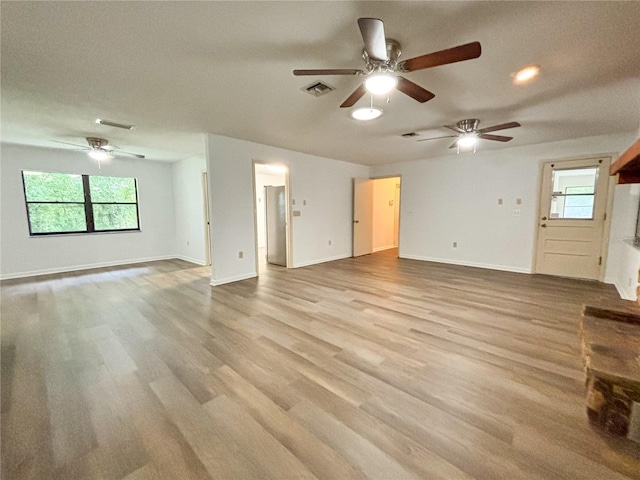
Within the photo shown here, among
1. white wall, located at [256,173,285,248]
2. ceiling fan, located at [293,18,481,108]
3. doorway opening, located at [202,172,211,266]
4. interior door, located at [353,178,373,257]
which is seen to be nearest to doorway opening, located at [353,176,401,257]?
A: interior door, located at [353,178,373,257]

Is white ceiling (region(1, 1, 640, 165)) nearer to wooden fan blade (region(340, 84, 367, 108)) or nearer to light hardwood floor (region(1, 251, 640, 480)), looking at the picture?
wooden fan blade (region(340, 84, 367, 108))

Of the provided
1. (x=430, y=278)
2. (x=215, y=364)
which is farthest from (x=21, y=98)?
(x=430, y=278)

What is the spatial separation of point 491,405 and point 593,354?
30.6 inches

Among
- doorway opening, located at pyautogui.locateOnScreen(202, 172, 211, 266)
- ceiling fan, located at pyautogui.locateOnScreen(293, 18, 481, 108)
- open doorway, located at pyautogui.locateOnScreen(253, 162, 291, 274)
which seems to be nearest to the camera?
ceiling fan, located at pyautogui.locateOnScreen(293, 18, 481, 108)

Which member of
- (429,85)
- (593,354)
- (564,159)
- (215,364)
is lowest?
(215,364)

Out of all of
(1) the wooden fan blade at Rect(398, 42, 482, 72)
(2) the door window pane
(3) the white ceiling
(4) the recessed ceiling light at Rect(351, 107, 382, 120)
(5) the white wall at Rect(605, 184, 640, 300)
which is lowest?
(5) the white wall at Rect(605, 184, 640, 300)

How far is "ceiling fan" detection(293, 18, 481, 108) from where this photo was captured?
149cm

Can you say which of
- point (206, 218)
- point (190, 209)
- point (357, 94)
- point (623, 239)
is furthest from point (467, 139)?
point (190, 209)

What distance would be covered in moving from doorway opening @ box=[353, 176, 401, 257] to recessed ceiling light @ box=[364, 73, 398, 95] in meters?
4.55

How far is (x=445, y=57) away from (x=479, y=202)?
4.45m

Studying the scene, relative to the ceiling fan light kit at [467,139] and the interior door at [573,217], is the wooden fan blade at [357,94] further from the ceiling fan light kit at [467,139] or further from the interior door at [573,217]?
the interior door at [573,217]

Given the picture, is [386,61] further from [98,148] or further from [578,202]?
[98,148]

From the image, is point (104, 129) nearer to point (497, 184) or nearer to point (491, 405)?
point (491, 405)

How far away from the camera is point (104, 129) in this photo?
389cm
